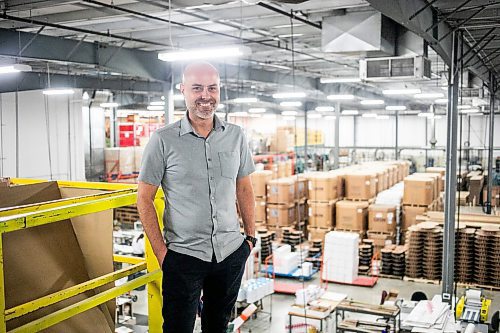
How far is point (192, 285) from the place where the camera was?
96.5 inches

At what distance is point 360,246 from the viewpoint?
13664mm

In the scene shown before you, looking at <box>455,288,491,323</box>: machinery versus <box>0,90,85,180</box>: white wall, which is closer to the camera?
<box>455,288,491,323</box>: machinery

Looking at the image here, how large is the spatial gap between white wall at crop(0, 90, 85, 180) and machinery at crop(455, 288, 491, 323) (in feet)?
36.8

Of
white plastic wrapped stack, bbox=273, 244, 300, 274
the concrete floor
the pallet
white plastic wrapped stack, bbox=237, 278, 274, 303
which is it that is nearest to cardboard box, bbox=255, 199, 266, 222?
white plastic wrapped stack, bbox=273, 244, 300, 274

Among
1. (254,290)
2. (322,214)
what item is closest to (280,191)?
(322,214)

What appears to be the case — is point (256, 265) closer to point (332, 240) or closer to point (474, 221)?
point (332, 240)

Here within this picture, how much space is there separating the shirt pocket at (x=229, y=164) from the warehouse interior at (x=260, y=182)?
0.52m

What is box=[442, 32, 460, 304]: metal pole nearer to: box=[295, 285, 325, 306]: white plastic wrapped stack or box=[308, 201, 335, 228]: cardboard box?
box=[295, 285, 325, 306]: white plastic wrapped stack

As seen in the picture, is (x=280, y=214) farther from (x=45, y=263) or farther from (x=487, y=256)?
(x=45, y=263)

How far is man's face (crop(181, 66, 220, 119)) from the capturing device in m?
2.47

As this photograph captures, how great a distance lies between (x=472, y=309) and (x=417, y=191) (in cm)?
594

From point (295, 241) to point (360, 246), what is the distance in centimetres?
203

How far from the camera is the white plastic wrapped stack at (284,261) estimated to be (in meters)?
12.7

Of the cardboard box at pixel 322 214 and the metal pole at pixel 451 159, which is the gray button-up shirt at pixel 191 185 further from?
the cardboard box at pixel 322 214
